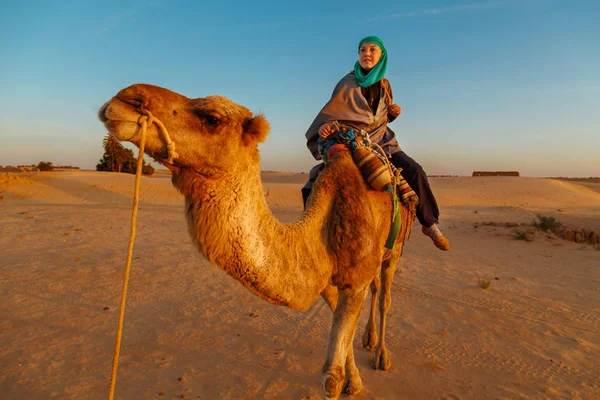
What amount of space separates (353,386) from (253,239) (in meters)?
2.12

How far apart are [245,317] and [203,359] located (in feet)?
3.93

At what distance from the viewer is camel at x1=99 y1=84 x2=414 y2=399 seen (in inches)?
72.1

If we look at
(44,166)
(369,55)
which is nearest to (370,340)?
(369,55)

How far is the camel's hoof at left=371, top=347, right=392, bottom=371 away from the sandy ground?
0.23ft

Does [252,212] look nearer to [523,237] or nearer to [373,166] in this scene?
[373,166]

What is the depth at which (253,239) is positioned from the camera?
2084 mm

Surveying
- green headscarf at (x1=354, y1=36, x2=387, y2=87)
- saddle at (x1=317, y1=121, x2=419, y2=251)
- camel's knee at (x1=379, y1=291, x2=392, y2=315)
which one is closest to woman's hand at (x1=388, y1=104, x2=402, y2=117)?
green headscarf at (x1=354, y1=36, x2=387, y2=87)

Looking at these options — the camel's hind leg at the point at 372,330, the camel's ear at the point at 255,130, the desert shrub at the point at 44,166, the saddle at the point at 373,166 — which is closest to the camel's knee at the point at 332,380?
the saddle at the point at 373,166

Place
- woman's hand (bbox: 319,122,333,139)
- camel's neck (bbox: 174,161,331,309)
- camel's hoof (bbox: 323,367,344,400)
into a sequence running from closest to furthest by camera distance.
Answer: camel's neck (bbox: 174,161,331,309) → camel's hoof (bbox: 323,367,344,400) → woman's hand (bbox: 319,122,333,139)

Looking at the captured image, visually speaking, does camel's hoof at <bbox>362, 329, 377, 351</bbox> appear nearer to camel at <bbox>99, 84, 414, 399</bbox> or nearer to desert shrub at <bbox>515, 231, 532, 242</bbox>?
camel at <bbox>99, 84, 414, 399</bbox>

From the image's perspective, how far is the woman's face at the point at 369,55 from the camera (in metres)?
3.55

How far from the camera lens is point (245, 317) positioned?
199 inches

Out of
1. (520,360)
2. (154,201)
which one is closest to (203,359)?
(520,360)

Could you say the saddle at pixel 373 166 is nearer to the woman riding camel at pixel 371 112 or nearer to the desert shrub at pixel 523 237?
the woman riding camel at pixel 371 112
